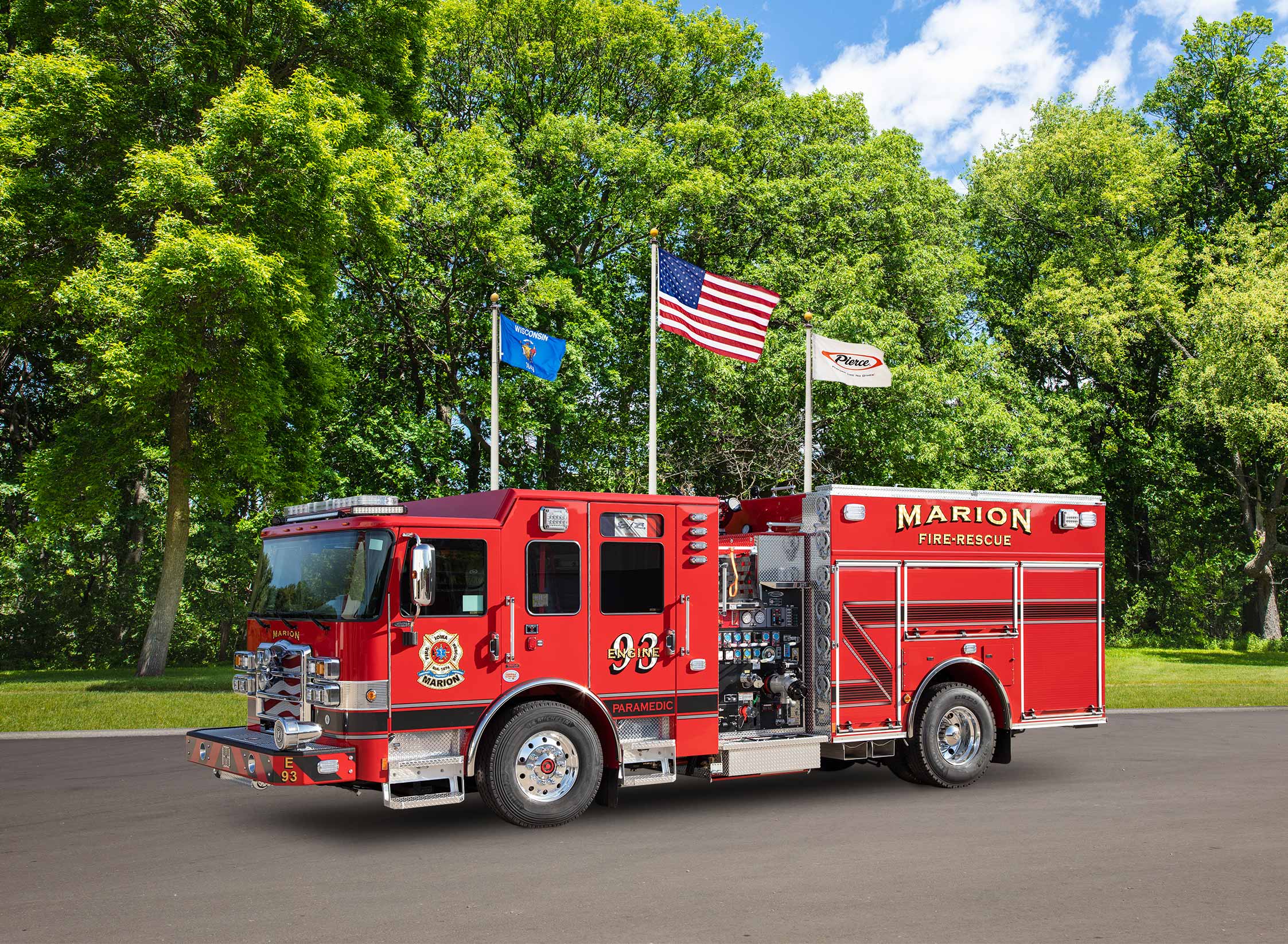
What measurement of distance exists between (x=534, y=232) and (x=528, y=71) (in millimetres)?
5114

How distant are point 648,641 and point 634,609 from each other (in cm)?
32

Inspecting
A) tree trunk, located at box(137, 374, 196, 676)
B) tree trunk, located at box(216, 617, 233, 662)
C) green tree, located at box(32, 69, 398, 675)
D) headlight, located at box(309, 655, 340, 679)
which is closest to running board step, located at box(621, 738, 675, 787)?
headlight, located at box(309, 655, 340, 679)

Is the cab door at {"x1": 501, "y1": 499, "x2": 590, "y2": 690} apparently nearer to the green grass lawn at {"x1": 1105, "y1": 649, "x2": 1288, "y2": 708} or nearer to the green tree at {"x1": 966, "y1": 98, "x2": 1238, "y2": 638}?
the green grass lawn at {"x1": 1105, "y1": 649, "x2": 1288, "y2": 708}

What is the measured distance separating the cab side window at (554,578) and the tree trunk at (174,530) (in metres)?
17.5

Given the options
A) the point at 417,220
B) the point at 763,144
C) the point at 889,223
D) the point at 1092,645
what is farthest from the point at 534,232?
the point at 1092,645

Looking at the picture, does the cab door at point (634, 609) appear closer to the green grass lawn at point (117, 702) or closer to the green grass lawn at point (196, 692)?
the green grass lawn at point (117, 702)

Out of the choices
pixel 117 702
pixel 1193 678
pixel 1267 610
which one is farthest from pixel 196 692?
pixel 1267 610

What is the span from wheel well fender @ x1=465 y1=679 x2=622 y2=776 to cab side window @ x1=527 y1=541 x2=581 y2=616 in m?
0.62

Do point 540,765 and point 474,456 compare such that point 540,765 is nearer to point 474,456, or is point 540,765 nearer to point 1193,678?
point 474,456

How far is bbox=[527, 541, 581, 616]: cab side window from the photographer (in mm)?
9891

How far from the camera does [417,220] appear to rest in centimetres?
3016

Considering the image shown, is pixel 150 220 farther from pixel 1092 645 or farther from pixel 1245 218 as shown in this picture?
pixel 1245 218

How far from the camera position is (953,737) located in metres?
12.3

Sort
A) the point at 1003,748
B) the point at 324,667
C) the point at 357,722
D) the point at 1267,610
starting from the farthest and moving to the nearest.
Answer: the point at 1267,610 < the point at 1003,748 < the point at 324,667 < the point at 357,722
